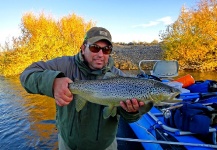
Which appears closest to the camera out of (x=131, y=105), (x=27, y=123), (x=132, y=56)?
(x=131, y=105)

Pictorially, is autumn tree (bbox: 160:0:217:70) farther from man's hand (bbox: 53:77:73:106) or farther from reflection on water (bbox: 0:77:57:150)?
man's hand (bbox: 53:77:73:106)

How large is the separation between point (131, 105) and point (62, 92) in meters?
0.73

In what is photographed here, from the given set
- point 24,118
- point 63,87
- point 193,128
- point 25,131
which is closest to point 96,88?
point 63,87

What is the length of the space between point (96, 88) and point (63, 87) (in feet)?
1.68

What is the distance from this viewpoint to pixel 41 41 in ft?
81.7

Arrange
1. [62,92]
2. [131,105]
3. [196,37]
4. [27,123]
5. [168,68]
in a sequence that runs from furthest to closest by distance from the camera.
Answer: [196,37]
[168,68]
[27,123]
[131,105]
[62,92]

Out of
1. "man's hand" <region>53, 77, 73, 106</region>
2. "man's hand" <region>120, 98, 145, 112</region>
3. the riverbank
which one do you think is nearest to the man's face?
"man's hand" <region>120, 98, 145, 112</region>

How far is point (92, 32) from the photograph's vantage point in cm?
265

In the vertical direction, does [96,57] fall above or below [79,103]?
above

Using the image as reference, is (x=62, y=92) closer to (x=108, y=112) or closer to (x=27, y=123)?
(x=108, y=112)

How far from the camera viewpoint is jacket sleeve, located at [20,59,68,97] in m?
2.05

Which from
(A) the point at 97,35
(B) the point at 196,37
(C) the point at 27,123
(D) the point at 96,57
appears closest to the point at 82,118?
(D) the point at 96,57

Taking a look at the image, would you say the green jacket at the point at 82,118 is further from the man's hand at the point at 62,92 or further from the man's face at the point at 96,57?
→ the man's hand at the point at 62,92

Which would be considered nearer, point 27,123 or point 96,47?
point 96,47
